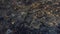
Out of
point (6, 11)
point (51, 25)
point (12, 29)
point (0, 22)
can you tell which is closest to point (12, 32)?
point (12, 29)

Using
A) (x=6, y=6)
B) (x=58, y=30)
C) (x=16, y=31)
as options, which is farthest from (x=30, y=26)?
(x=6, y=6)

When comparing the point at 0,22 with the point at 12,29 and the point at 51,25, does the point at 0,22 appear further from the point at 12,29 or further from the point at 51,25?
the point at 51,25

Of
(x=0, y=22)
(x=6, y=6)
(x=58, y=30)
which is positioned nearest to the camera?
(x=58, y=30)

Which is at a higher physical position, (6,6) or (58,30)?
(6,6)

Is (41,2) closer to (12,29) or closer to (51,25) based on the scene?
(51,25)

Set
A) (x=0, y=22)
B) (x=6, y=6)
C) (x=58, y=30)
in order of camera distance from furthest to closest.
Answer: (x=6, y=6), (x=0, y=22), (x=58, y=30)

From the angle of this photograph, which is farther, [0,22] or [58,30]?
[0,22]
